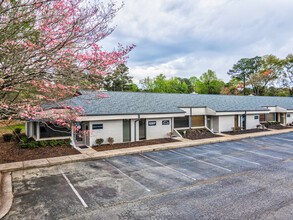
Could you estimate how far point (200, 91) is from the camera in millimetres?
56594

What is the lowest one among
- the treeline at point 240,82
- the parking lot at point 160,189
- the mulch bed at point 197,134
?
the parking lot at point 160,189

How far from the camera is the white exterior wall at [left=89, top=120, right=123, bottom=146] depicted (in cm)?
1593

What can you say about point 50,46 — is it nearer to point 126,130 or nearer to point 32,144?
point 32,144

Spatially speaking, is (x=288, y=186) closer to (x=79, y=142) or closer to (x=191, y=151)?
(x=191, y=151)

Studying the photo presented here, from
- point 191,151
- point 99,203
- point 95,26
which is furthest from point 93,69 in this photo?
point 191,151

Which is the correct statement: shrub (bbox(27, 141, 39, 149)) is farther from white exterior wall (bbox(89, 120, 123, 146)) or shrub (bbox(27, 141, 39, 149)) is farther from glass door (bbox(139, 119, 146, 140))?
glass door (bbox(139, 119, 146, 140))

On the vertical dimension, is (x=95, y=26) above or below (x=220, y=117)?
above

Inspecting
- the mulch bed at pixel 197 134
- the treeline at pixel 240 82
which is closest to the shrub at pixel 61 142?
the mulch bed at pixel 197 134

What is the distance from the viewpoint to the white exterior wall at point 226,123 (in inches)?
921

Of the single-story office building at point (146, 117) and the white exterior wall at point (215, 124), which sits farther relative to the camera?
the white exterior wall at point (215, 124)

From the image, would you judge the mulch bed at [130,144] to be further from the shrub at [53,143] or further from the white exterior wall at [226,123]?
the white exterior wall at [226,123]

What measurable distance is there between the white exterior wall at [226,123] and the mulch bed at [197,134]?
2.31 m

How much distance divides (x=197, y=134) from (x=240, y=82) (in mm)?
53288

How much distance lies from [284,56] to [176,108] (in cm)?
5169
